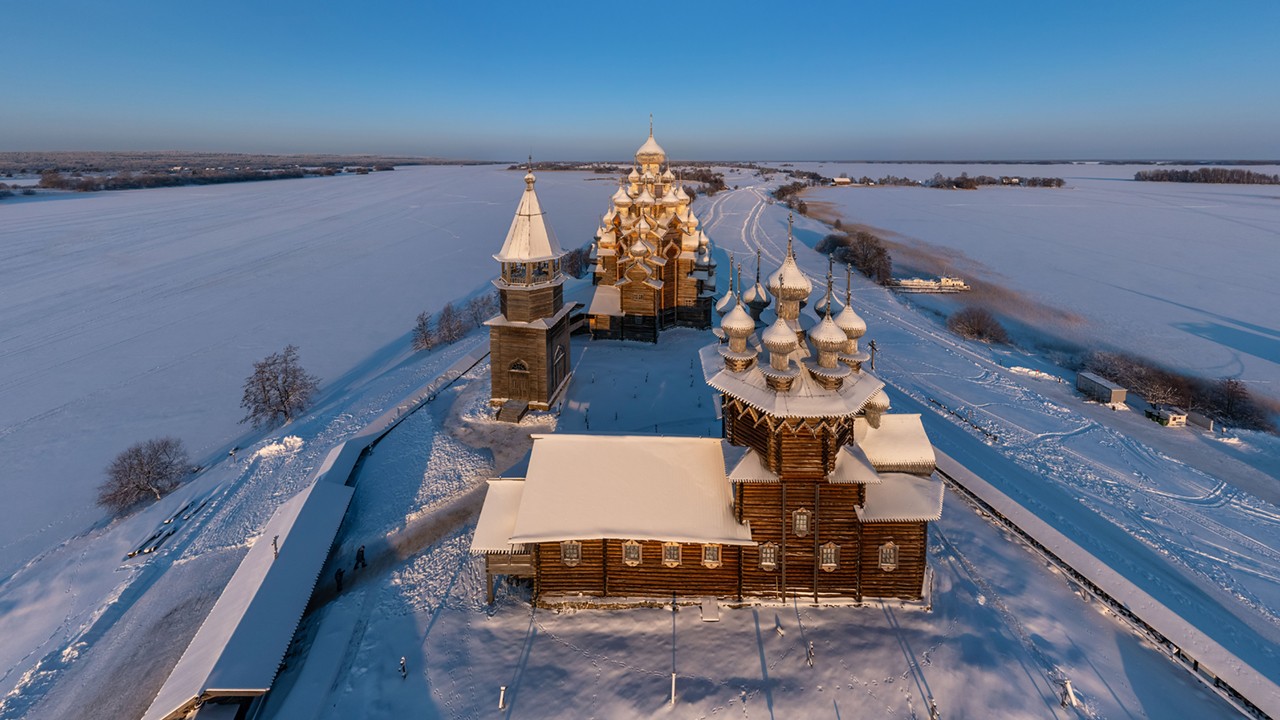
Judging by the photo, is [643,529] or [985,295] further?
[985,295]

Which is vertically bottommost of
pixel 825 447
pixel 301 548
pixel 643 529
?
pixel 301 548

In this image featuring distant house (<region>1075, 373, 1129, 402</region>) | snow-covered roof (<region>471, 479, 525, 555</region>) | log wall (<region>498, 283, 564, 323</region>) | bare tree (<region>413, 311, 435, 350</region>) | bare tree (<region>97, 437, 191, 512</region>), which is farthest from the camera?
bare tree (<region>413, 311, 435, 350</region>)

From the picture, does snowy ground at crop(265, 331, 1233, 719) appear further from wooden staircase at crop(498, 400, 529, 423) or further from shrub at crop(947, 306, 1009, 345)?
shrub at crop(947, 306, 1009, 345)

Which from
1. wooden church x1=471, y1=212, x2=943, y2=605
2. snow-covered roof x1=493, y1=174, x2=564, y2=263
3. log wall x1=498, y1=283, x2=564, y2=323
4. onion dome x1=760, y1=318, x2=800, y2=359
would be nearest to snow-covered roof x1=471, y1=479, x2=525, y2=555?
wooden church x1=471, y1=212, x2=943, y2=605

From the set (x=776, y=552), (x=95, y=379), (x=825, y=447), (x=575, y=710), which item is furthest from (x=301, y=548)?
(x=95, y=379)

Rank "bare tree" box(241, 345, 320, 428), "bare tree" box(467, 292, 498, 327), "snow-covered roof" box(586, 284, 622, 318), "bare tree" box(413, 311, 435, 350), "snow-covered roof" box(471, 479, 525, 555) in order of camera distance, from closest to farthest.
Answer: "snow-covered roof" box(471, 479, 525, 555) < "bare tree" box(241, 345, 320, 428) < "snow-covered roof" box(586, 284, 622, 318) < "bare tree" box(413, 311, 435, 350) < "bare tree" box(467, 292, 498, 327)

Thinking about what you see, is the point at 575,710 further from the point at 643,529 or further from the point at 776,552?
the point at 776,552
